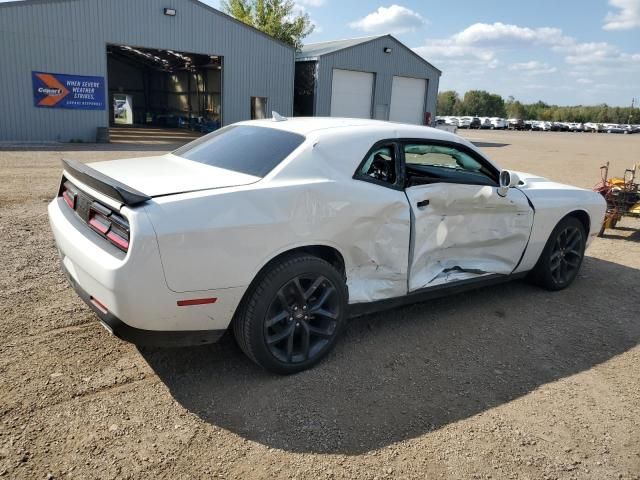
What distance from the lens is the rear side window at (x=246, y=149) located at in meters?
3.33

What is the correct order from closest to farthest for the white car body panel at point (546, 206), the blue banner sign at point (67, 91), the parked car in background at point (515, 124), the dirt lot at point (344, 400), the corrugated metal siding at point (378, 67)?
1. the dirt lot at point (344, 400)
2. the white car body panel at point (546, 206)
3. the blue banner sign at point (67, 91)
4. the corrugated metal siding at point (378, 67)
5. the parked car in background at point (515, 124)

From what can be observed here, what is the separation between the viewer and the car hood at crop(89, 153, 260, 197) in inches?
115

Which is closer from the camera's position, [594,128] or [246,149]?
[246,149]

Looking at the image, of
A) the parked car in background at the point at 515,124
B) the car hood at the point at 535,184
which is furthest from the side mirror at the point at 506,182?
the parked car in background at the point at 515,124

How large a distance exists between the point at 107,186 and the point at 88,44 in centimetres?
1936

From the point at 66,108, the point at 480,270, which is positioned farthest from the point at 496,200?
the point at 66,108

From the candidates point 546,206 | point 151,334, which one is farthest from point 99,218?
point 546,206

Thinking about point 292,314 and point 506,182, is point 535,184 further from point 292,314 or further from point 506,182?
point 292,314

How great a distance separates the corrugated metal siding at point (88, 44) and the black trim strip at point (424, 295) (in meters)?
19.0

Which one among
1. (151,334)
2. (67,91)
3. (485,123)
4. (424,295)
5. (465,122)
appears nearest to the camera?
(151,334)

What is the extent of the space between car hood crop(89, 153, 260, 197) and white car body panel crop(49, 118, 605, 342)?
0.01 m

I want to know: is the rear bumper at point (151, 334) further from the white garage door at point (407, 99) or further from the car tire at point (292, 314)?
the white garage door at point (407, 99)

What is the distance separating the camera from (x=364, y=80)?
27609 mm

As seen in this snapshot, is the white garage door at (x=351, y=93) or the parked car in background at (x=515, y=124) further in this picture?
Answer: the parked car in background at (x=515, y=124)
